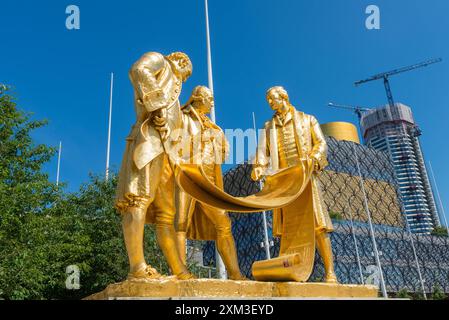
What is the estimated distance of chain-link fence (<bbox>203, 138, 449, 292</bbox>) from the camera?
47.4 meters

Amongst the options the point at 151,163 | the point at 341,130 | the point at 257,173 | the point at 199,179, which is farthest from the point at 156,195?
the point at 341,130

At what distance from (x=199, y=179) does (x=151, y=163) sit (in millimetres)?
633

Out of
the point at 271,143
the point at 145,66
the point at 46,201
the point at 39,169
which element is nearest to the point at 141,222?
the point at 145,66

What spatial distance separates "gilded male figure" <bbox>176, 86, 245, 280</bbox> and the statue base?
1.05 metres

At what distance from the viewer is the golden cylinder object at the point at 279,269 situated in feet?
17.3

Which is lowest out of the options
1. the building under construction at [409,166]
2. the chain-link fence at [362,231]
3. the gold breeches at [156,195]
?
the gold breeches at [156,195]

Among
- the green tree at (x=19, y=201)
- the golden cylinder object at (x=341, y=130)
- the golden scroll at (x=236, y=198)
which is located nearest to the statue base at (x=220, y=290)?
the golden scroll at (x=236, y=198)

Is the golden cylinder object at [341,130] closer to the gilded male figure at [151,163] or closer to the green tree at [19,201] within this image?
the green tree at [19,201]

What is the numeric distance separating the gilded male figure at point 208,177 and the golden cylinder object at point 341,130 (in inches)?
2603

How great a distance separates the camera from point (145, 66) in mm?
5656

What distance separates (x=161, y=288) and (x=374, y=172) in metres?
60.0

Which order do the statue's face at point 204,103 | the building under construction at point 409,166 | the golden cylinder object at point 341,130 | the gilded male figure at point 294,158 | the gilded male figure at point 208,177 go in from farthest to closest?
the building under construction at point 409,166, the golden cylinder object at point 341,130, the statue's face at point 204,103, the gilded male figure at point 294,158, the gilded male figure at point 208,177

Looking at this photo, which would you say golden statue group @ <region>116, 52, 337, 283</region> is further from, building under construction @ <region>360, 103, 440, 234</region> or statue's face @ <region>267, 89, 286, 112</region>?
building under construction @ <region>360, 103, 440, 234</region>

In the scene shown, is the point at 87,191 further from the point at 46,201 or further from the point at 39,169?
the point at 39,169
